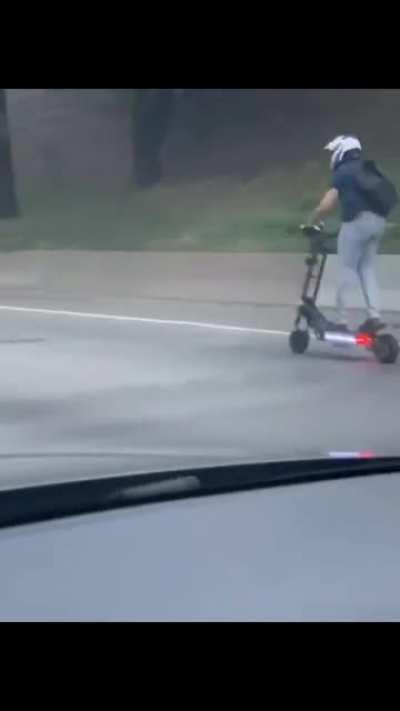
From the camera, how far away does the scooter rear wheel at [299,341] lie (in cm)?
1401

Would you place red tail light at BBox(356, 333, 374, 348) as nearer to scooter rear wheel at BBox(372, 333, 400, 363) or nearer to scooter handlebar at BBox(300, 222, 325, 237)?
scooter rear wheel at BBox(372, 333, 400, 363)

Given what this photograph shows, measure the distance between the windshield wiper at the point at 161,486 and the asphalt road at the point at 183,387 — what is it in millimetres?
526

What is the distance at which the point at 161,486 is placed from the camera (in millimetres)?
3500

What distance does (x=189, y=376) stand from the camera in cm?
1345

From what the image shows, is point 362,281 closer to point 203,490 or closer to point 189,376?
point 189,376

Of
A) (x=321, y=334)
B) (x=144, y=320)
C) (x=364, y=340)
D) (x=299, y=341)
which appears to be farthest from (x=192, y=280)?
(x=364, y=340)

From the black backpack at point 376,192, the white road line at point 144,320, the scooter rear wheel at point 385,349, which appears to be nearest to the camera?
the scooter rear wheel at point 385,349

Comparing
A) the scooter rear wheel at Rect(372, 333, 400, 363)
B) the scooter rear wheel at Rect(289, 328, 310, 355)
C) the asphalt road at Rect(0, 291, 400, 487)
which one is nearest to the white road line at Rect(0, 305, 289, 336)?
the asphalt road at Rect(0, 291, 400, 487)

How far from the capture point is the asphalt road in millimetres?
9469

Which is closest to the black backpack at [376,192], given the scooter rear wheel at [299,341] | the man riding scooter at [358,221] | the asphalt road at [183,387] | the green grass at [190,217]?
the man riding scooter at [358,221]

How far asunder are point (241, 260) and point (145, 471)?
18149mm

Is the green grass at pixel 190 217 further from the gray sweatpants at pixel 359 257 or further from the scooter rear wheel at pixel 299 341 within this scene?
the scooter rear wheel at pixel 299 341
